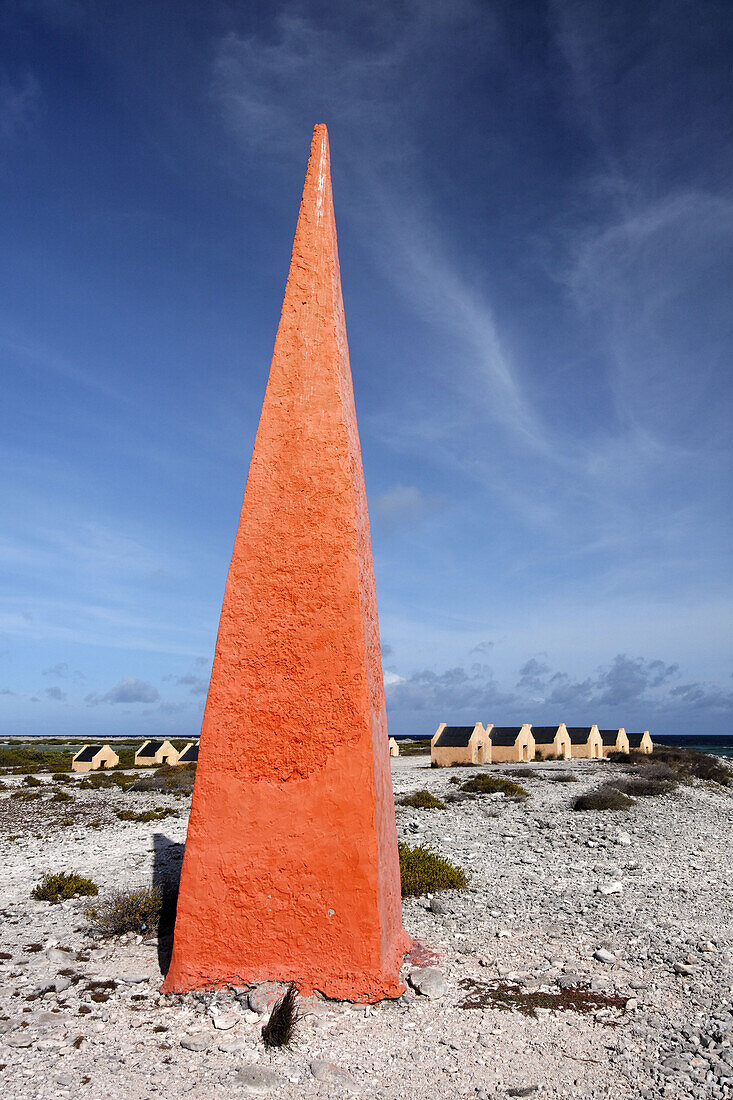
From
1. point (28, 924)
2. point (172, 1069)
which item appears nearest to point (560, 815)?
point (28, 924)

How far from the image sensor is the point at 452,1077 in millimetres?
4480

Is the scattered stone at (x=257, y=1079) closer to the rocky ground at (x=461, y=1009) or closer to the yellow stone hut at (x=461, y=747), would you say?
the rocky ground at (x=461, y=1009)

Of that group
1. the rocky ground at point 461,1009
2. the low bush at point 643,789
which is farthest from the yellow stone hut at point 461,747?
the rocky ground at point 461,1009

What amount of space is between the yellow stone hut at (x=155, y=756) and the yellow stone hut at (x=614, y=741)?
27030mm

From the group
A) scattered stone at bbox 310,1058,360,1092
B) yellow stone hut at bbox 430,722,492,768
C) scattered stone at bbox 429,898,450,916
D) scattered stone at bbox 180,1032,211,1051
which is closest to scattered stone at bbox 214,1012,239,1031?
scattered stone at bbox 180,1032,211,1051

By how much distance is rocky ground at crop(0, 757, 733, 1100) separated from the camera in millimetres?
4445

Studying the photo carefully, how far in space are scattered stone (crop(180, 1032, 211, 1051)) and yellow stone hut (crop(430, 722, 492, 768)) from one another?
32107 mm

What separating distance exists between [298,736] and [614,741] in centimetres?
4255

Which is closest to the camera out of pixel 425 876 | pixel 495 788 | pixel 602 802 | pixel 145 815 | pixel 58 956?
pixel 58 956

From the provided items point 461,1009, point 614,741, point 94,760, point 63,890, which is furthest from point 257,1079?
point 614,741

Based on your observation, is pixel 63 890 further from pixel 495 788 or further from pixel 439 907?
pixel 495 788

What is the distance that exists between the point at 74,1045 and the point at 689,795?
2004 centimetres

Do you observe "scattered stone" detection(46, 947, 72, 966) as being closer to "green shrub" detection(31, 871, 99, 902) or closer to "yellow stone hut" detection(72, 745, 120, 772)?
"green shrub" detection(31, 871, 99, 902)

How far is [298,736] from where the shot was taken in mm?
5719
